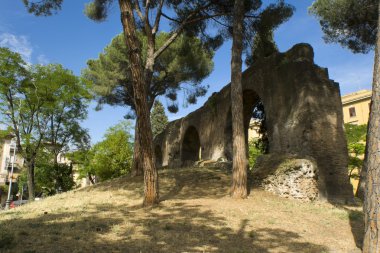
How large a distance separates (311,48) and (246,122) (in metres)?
4.99

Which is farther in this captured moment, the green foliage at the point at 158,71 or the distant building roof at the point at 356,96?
the distant building roof at the point at 356,96

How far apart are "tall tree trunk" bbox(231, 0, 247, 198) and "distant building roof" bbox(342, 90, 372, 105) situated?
957 inches

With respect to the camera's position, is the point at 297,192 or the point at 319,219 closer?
the point at 319,219

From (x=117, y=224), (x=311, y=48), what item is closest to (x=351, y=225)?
(x=117, y=224)

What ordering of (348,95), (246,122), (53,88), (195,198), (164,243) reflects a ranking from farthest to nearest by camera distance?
(348,95) → (53,88) → (246,122) → (195,198) → (164,243)

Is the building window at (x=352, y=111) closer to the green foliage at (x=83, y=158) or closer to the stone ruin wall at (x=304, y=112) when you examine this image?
the stone ruin wall at (x=304, y=112)

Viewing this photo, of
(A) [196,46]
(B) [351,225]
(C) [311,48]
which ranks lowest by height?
(B) [351,225]

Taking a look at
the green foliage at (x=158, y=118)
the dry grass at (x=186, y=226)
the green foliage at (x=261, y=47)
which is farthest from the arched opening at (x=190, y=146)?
the green foliage at (x=158, y=118)

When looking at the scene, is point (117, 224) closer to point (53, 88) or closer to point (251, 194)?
point (251, 194)

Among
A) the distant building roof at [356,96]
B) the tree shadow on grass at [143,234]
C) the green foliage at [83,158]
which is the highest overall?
the distant building roof at [356,96]

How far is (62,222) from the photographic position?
5.91 metres

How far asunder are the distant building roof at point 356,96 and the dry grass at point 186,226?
Result: 80.9 feet

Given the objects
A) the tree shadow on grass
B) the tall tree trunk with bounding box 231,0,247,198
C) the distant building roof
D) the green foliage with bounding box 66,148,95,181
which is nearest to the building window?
the distant building roof

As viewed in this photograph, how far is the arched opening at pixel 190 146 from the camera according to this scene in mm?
20938
